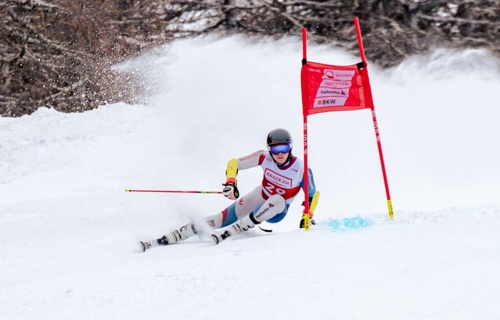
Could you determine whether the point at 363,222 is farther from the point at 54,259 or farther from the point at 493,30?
the point at 493,30

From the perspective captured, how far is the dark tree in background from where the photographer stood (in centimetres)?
1603

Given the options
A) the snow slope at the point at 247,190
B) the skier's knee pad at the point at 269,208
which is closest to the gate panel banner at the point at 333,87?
the skier's knee pad at the point at 269,208

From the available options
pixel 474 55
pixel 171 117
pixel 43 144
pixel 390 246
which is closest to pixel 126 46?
pixel 171 117

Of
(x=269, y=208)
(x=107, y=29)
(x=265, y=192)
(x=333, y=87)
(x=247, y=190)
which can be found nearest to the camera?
(x=333, y=87)

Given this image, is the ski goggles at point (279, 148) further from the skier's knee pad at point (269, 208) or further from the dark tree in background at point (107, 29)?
the dark tree in background at point (107, 29)

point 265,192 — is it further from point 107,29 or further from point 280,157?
point 107,29

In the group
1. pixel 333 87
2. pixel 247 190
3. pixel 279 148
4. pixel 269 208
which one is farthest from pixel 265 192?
pixel 247 190

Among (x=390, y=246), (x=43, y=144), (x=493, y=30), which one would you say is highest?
(x=493, y=30)

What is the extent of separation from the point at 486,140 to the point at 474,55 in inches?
148

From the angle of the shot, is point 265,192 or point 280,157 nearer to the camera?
point 280,157

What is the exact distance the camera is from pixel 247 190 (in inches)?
356

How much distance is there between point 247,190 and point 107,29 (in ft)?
31.4

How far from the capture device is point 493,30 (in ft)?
49.5

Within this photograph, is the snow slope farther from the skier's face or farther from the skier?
the skier's face
